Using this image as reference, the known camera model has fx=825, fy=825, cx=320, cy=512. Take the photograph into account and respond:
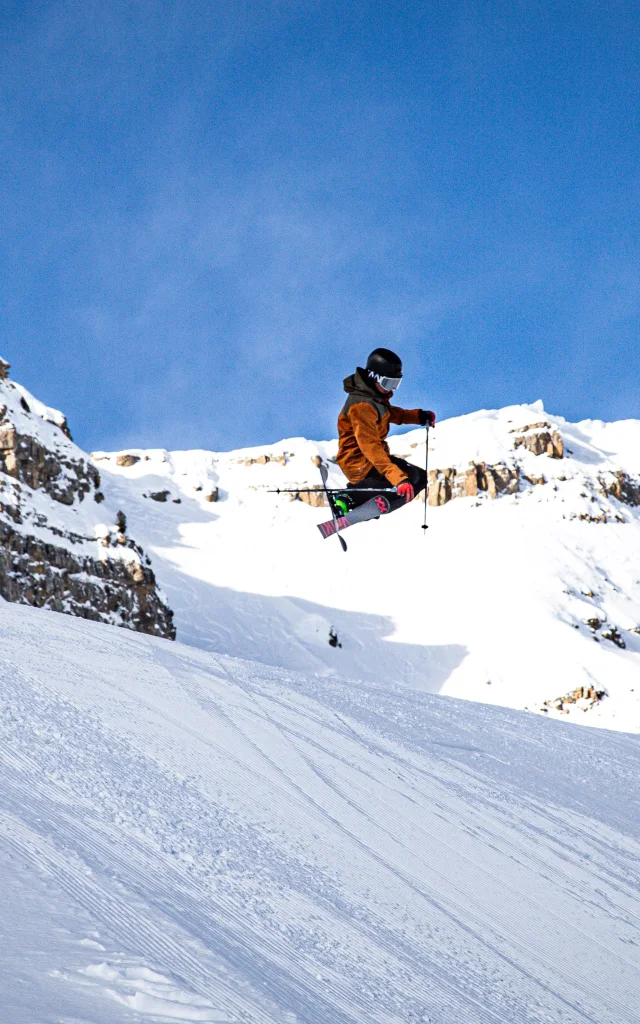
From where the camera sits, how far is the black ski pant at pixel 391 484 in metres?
8.49

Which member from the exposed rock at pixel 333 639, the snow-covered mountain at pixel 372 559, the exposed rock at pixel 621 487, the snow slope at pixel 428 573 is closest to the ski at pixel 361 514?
the snow-covered mountain at pixel 372 559

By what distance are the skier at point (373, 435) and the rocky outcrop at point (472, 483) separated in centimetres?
13822

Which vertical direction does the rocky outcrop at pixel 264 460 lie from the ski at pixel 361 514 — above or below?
above

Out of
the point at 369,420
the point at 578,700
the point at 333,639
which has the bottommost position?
the point at 369,420

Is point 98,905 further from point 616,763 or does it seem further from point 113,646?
point 616,763

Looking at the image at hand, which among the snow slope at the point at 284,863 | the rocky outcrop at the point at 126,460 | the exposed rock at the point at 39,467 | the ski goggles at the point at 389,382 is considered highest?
the rocky outcrop at the point at 126,460

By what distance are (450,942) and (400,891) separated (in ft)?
1.57

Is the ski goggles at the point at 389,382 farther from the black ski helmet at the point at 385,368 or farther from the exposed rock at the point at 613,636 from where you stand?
the exposed rock at the point at 613,636

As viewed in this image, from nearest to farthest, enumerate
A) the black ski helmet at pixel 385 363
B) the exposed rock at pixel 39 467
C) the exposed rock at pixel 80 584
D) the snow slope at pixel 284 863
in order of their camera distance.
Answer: the snow slope at pixel 284 863 → the black ski helmet at pixel 385 363 → the exposed rock at pixel 80 584 → the exposed rock at pixel 39 467

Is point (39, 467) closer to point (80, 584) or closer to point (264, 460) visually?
point (80, 584)

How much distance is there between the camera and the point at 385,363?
8.02 meters

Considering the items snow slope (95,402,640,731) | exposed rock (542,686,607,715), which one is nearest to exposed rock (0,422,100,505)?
snow slope (95,402,640,731)

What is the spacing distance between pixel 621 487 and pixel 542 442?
16.9 m

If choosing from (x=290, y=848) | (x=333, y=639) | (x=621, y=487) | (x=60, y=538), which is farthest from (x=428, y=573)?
(x=290, y=848)
